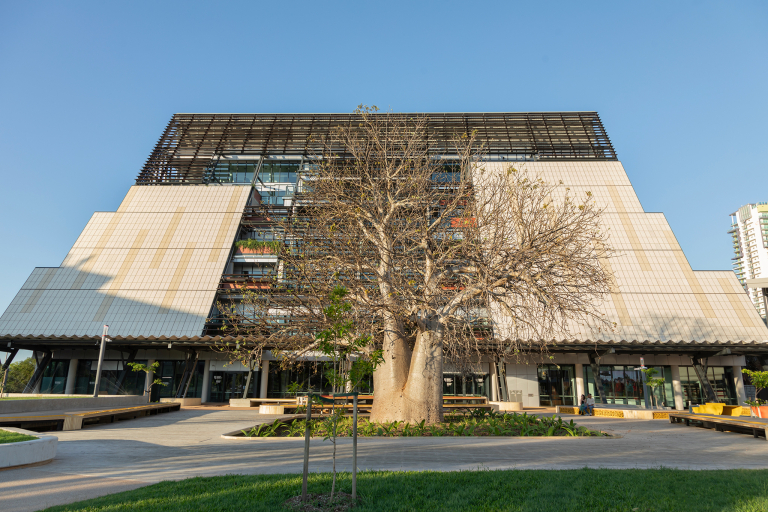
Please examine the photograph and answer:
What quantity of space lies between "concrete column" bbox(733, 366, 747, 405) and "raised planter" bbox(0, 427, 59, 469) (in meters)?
36.2

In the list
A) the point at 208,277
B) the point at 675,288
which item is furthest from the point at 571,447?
the point at 208,277

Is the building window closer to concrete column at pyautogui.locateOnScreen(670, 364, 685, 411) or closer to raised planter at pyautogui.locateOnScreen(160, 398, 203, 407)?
concrete column at pyautogui.locateOnScreen(670, 364, 685, 411)

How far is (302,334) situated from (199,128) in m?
36.6

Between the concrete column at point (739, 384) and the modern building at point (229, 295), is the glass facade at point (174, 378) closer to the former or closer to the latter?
the modern building at point (229, 295)

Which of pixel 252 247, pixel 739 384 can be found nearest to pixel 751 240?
pixel 739 384

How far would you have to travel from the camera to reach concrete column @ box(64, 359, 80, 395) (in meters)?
31.5

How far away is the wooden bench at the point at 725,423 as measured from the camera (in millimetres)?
13211

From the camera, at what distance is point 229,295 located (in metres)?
33.3

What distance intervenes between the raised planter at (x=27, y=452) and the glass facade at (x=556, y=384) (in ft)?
91.9

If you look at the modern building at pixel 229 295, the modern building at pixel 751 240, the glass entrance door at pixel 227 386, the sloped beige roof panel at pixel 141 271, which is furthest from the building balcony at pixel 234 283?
Answer: the modern building at pixel 751 240

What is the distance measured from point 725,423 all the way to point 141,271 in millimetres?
34863

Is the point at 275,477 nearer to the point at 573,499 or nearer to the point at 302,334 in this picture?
the point at 573,499

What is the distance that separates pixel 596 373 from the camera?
29.2 meters

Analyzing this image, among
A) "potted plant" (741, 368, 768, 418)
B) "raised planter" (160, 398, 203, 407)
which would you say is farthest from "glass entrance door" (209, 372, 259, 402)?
"potted plant" (741, 368, 768, 418)
